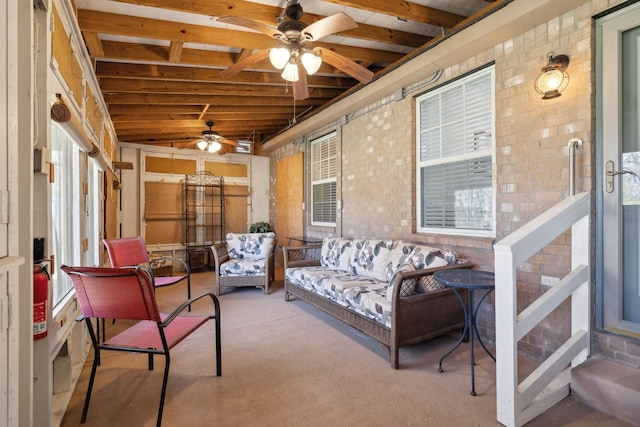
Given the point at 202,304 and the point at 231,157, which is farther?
the point at 231,157

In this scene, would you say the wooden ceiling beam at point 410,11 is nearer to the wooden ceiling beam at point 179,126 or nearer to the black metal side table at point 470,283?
the black metal side table at point 470,283

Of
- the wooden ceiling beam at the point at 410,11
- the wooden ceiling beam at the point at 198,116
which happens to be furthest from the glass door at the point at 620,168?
the wooden ceiling beam at the point at 198,116

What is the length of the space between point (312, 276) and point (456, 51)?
2683 millimetres

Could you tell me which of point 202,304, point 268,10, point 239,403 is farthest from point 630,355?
point 202,304

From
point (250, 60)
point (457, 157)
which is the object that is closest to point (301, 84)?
point (250, 60)

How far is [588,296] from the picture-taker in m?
2.16

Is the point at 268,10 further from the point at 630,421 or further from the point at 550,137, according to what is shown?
the point at 630,421

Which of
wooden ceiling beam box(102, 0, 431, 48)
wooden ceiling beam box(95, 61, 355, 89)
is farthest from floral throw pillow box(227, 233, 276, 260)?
wooden ceiling beam box(102, 0, 431, 48)

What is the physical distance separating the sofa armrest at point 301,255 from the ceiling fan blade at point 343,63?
7.79 ft

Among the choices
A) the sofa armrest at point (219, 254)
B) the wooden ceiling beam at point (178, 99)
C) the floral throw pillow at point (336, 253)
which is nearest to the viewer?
the floral throw pillow at point (336, 253)

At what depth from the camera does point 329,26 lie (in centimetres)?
235

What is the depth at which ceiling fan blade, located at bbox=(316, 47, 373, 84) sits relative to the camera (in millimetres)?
2701

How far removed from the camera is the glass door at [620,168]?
2.12 meters

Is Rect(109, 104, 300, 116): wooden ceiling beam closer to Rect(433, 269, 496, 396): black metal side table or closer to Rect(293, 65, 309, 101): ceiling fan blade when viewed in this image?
Rect(293, 65, 309, 101): ceiling fan blade
